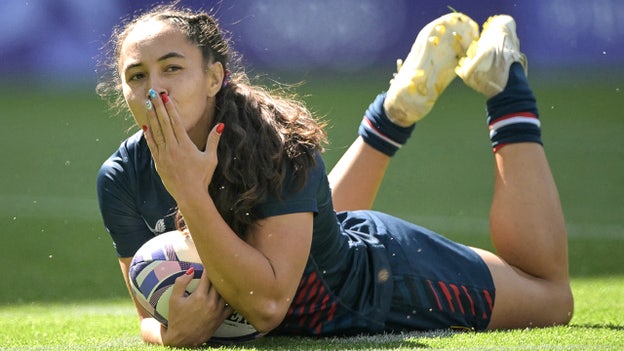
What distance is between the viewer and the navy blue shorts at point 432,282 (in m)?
4.09

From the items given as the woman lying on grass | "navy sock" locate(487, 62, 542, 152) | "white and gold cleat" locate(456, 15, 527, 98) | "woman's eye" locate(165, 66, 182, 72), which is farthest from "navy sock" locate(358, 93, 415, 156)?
"woman's eye" locate(165, 66, 182, 72)

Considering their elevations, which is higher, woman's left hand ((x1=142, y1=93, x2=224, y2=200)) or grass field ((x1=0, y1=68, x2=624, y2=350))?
woman's left hand ((x1=142, y1=93, x2=224, y2=200))

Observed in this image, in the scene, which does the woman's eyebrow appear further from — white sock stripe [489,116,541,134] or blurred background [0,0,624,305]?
blurred background [0,0,624,305]

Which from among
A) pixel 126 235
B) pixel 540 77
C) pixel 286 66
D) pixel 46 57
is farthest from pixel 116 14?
pixel 126 235

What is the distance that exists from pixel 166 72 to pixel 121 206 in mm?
609

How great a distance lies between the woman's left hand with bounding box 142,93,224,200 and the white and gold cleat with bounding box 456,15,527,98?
65.4 inches

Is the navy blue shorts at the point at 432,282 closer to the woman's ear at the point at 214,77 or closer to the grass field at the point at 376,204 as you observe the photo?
the grass field at the point at 376,204

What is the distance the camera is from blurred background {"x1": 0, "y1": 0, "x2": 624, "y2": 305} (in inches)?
302

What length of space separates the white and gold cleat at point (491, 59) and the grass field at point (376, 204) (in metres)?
1.07

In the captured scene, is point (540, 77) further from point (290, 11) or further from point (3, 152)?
point (3, 152)

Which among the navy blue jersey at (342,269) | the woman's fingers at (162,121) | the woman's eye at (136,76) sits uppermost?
the woman's eye at (136,76)

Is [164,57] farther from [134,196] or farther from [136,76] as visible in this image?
[134,196]

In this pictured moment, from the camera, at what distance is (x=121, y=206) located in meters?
3.96

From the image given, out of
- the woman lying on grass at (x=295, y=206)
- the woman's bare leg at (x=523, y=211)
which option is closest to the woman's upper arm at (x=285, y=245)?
the woman lying on grass at (x=295, y=206)
